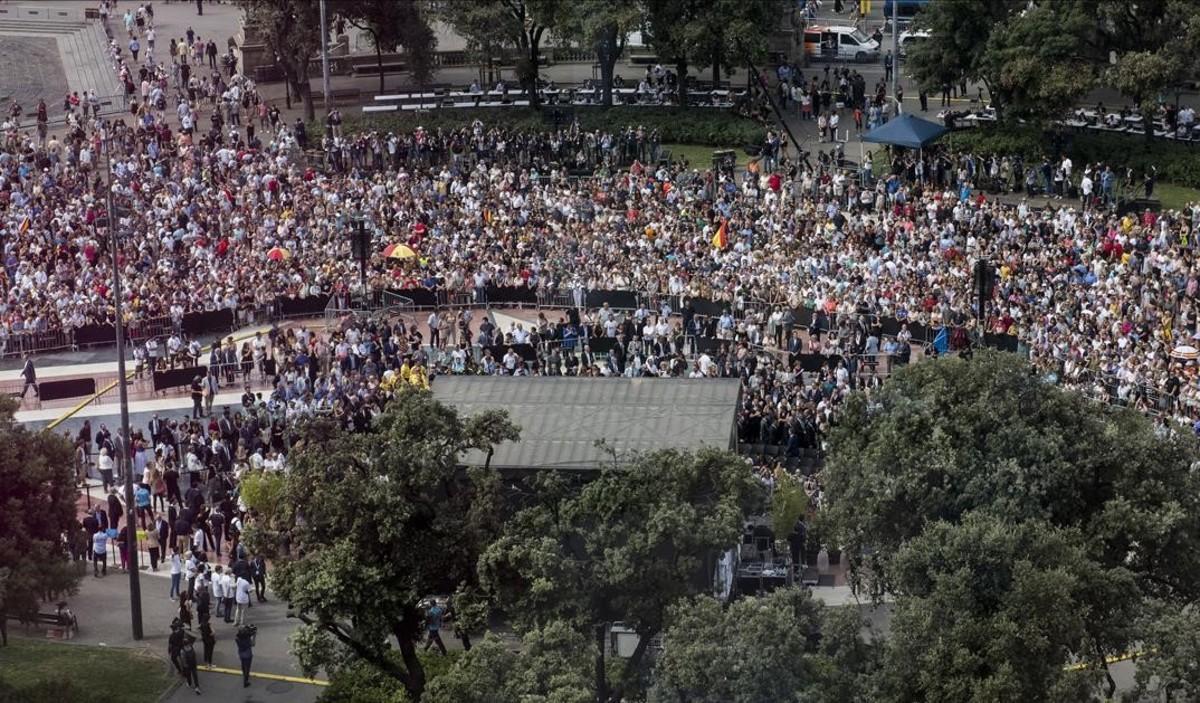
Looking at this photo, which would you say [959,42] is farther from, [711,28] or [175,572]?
[175,572]

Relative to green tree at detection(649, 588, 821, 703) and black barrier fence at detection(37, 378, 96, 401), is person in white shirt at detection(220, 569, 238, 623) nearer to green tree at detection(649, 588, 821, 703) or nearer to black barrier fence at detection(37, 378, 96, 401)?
green tree at detection(649, 588, 821, 703)

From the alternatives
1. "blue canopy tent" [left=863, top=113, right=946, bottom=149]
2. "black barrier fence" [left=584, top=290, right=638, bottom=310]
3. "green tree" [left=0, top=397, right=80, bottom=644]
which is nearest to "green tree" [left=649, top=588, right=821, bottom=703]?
"green tree" [left=0, top=397, right=80, bottom=644]

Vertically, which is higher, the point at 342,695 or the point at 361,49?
the point at 361,49

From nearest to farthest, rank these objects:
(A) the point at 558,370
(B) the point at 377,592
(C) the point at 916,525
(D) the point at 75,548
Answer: (B) the point at 377,592 < (C) the point at 916,525 < (D) the point at 75,548 < (A) the point at 558,370

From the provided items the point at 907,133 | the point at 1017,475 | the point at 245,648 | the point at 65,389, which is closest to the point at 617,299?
the point at 907,133

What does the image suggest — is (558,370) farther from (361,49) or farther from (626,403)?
(361,49)

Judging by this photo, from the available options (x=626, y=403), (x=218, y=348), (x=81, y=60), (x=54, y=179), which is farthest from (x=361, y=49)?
(x=626, y=403)

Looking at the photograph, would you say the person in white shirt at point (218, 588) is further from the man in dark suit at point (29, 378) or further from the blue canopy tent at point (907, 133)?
the blue canopy tent at point (907, 133)

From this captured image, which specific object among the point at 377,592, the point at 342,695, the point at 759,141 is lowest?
the point at 342,695
